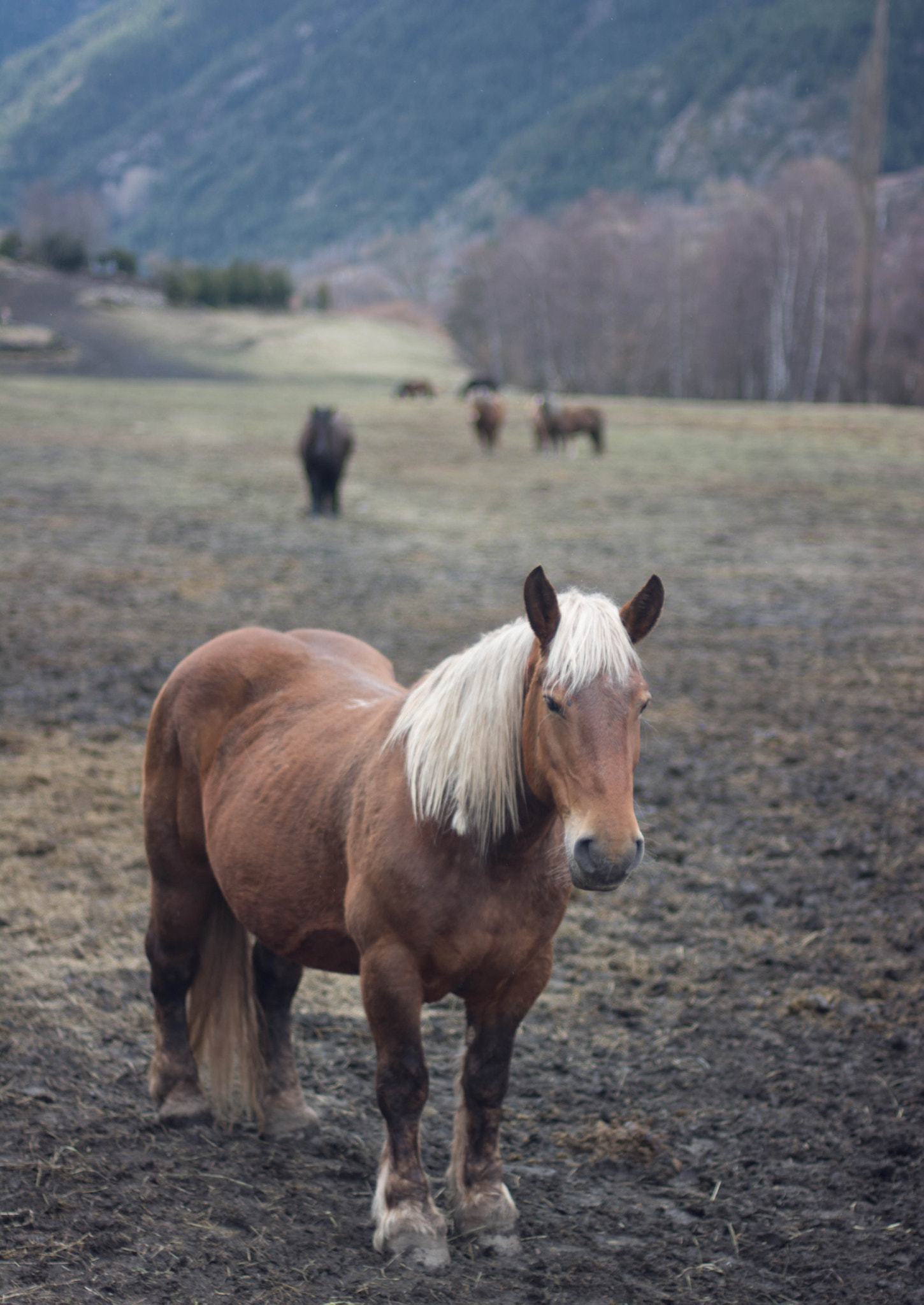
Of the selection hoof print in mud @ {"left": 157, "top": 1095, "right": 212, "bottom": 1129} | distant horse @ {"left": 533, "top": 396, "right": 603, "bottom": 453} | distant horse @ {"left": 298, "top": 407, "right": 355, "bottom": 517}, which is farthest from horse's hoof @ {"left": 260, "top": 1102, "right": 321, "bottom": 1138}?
distant horse @ {"left": 533, "top": 396, "right": 603, "bottom": 453}

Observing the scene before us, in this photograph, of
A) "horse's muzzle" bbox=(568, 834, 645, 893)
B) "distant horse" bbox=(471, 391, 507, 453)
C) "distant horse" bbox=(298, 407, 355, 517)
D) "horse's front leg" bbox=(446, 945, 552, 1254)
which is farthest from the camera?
"distant horse" bbox=(471, 391, 507, 453)

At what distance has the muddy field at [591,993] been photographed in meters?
2.87

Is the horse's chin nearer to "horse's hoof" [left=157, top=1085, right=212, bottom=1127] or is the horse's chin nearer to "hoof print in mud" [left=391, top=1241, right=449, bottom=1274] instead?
"hoof print in mud" [left=391, top=1241, right=449, bottom=1274]

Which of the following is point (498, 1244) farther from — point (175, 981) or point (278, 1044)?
point (175, 981)

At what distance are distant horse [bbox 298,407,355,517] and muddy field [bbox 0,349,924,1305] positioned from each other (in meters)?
2.73

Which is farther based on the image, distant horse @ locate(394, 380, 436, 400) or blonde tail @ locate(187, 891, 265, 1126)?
distant horse @ locate(394, 380, 436, 400)

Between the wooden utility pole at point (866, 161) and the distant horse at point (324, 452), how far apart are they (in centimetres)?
2892

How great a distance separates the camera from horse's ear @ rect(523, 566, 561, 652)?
7.93 feet

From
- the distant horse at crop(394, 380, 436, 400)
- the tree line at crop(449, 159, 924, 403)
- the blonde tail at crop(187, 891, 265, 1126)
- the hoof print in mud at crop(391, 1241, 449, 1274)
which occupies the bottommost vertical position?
the hoof print in mud at crop(391, 1241, 449, 1274)

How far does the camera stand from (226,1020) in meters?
3.48

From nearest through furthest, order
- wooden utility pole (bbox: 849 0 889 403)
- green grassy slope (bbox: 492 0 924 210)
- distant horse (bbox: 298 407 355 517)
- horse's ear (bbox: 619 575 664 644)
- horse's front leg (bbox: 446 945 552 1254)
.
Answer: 1. horse's ear (bbox: 619 575 664 644)
2. horse's front leg (bbox: 446 945 552 1254)
3. distant horse (bbox: 298 407 355 517)
4. wooden utility pole (bbox: 849 0 889 403)
5. green grassy slope (bbox: 492 0 924 210)

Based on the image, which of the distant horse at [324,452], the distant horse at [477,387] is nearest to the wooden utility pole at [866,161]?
the distant horse at [477,387]

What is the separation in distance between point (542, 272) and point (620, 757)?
194 feet

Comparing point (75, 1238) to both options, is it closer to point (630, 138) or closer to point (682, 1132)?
point (682, 1132)
